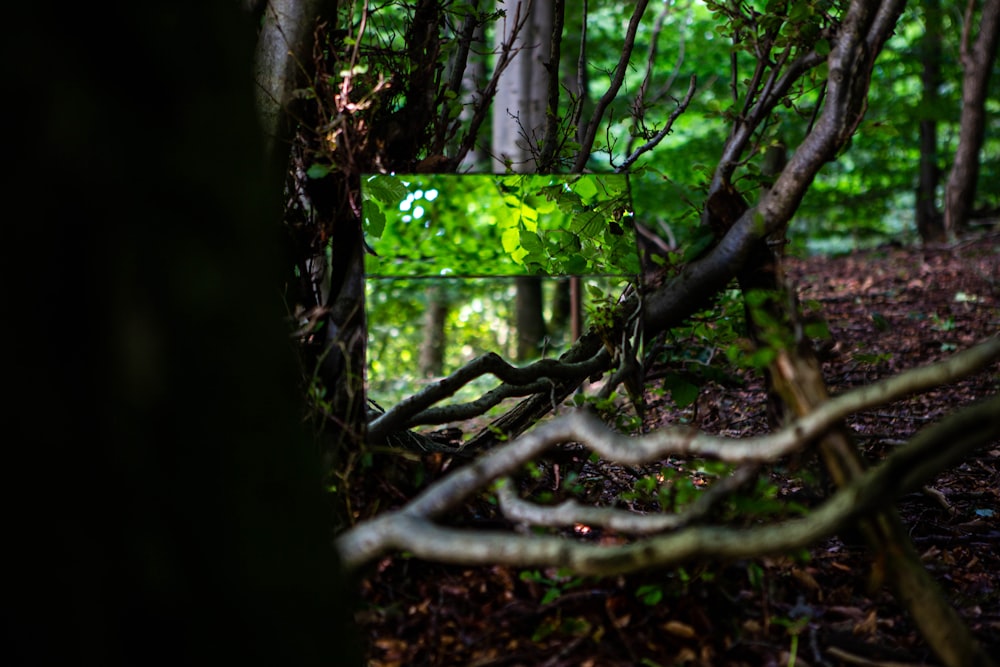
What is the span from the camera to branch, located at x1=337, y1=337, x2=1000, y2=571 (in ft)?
6.12

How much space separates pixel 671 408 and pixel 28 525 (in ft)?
13.0

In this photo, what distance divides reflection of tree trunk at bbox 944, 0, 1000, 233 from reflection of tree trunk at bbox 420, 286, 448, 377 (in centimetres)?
929

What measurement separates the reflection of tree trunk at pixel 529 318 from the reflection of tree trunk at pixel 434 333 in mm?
303

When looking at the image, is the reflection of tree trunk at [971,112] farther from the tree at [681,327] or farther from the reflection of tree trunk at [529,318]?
the reflection of tree trunk at [529,318]

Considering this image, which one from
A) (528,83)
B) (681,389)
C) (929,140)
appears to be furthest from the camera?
(929,140)

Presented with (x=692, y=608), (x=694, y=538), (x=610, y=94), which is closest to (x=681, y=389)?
(x=692, y=608)

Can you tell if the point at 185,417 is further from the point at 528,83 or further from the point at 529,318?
the point at 528,83

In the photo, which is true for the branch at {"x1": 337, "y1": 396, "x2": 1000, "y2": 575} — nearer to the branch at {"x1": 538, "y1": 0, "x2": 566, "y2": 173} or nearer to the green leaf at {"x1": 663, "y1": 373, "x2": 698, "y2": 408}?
the green leaf at {"x1": 663, "y1": 373, "x2": 698, "y2": 408}

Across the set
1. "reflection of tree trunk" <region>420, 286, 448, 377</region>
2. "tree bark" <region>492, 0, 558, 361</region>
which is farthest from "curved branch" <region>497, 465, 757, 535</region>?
"tree bark" <region>492, 0, 558, 361</region>

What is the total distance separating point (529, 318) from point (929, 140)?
10877mm

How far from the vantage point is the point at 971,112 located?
1005 centimetres

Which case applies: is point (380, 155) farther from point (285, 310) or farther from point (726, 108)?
point (726, 108)

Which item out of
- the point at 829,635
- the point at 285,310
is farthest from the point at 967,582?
the point at 285,310

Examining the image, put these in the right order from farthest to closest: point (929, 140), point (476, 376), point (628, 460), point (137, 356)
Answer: point (929, 140), point (476, 376), point (628, 460), point (137, 356)
